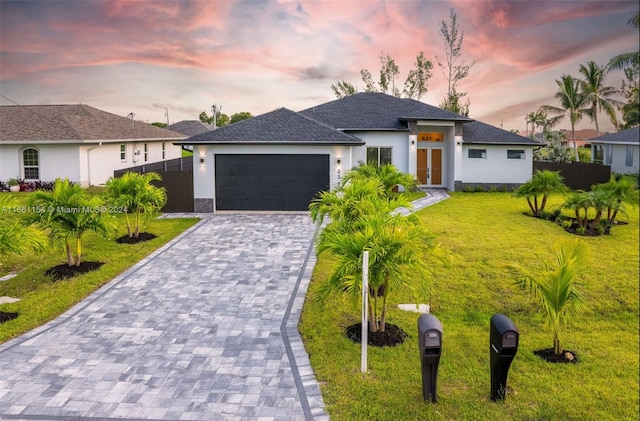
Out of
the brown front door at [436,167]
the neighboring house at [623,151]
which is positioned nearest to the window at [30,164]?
the brown front door at [436,167]

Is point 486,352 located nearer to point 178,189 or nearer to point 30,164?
point 178,189

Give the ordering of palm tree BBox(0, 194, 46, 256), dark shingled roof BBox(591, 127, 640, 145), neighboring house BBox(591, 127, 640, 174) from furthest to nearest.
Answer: neighboring house BBox(591, 127, 640, 174) < dark shingled roof BBox(591, 127, 640, 145) < palm tree BBox(0, 194, 46, 256)

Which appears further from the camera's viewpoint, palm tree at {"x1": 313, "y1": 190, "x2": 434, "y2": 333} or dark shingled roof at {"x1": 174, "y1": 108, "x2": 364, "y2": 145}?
dark shingled roof at {"x1": 174, "y1": 108, "x2": 364, "y2": 145}

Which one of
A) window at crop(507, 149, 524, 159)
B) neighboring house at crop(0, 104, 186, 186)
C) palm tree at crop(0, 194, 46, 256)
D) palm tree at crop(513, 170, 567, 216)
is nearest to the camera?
palm tree at crop(0, 194, 46, 256)

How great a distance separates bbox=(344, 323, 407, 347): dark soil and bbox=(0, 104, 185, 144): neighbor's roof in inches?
812

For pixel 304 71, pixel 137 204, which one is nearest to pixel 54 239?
pixel 137 204

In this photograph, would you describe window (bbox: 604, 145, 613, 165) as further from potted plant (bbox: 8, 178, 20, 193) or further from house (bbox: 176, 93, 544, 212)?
potted plant (bbox: 8, 178, 20, 193)

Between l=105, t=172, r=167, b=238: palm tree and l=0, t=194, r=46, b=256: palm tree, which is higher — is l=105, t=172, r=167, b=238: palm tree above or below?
above

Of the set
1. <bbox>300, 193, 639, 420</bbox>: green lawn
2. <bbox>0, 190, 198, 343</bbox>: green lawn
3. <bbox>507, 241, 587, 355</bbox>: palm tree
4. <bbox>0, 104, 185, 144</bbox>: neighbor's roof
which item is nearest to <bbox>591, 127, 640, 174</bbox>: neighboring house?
<bbox>300, 193, 639, 420</bbox>: green lawn

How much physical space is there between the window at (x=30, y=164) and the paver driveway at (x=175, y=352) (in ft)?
56.8

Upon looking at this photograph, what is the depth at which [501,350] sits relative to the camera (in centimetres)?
557

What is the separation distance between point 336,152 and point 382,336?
1141 cm

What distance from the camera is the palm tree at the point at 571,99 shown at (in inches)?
1766

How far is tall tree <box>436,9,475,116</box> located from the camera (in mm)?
39156
